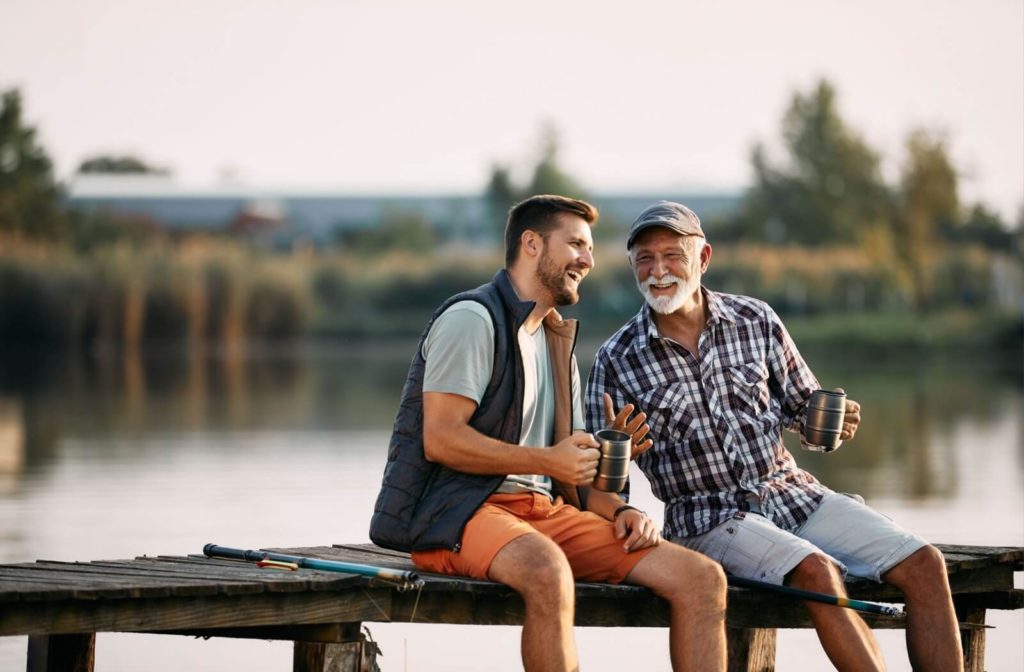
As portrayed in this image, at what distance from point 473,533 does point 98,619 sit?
1023 mm

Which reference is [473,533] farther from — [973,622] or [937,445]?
[937,445]

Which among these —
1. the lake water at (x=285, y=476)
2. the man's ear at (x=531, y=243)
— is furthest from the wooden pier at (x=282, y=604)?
the lake water at (x=285, y=476)

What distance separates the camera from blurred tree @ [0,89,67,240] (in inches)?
1954

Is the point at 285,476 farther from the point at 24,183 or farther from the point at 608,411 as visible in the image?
the point at 24,183

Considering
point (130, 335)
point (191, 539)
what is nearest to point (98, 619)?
point (191, 539)

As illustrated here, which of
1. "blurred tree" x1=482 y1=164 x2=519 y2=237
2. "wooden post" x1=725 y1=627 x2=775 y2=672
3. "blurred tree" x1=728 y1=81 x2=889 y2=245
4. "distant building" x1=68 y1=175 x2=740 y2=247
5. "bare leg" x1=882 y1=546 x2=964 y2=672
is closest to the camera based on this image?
"bare leg" x1=882 y1=546 x2=964 y2=672

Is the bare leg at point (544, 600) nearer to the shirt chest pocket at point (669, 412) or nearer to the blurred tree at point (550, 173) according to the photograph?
the shirt chest pocket at point (669, 412)

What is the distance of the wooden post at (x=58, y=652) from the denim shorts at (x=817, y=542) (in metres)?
1.85

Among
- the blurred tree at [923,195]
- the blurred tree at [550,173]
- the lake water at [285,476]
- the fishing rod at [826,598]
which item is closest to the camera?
the fishing rod at [826,598]

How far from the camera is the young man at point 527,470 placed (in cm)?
483

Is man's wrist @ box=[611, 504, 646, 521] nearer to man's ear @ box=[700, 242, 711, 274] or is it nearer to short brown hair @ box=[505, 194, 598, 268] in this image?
short brown hair @ box=[505, 194, 598, 268]

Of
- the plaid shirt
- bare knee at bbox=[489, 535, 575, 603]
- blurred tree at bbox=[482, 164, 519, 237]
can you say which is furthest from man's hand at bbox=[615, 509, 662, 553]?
blurred tree at bbox=[482, 164, 519, 237]

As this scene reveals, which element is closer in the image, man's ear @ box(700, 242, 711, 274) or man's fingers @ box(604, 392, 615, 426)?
man's fingers @ box(604, 392, 615, 426)

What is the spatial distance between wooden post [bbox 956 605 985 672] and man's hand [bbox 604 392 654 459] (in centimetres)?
154
